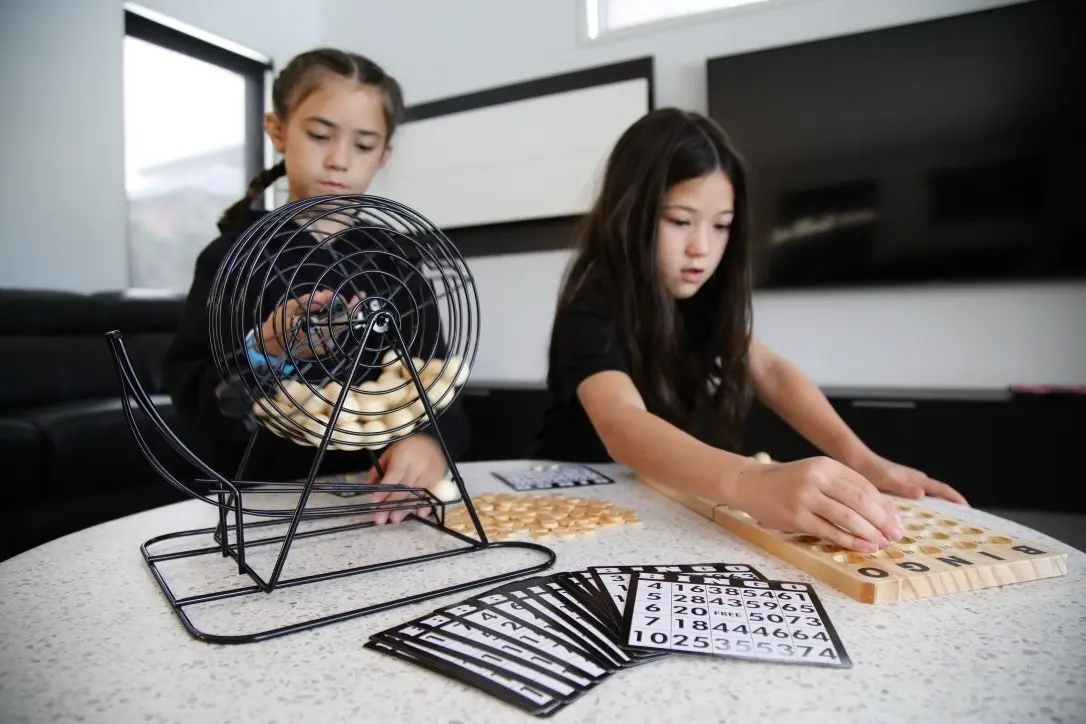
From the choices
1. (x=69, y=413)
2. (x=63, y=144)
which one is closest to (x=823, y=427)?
(x=69, y=413)

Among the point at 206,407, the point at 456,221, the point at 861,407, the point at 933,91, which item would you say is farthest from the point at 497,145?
the point at 206,407

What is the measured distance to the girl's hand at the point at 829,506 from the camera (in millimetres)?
579

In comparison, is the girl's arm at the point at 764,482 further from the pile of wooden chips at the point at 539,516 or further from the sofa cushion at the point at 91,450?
the sofa cushion at the point at 91,450

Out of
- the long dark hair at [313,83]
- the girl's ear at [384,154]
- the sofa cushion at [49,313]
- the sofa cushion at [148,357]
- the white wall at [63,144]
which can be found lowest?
the sofa cushion at [148,357]

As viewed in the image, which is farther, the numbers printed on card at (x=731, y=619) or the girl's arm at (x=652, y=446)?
the girl's arm at (x=652, y=446)

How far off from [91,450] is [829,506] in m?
2.07

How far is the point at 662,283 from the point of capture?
116 centimetres

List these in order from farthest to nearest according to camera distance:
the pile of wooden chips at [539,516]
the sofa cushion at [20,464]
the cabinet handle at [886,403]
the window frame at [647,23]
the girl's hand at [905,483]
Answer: the window frame at [647,23] → the cabinet handle at [886,403] → the sofa cushion at [20,464] → the girl's hand at [905,483] → the pile of wooden chips at [539,516]

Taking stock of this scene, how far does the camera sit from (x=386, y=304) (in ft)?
1.99

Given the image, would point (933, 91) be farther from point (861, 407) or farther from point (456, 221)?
point (456, 221)

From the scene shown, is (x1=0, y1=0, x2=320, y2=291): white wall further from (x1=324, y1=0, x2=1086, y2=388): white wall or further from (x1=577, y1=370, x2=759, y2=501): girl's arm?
(x1=577, y1=370, x2=759, y2=501): girl's arm

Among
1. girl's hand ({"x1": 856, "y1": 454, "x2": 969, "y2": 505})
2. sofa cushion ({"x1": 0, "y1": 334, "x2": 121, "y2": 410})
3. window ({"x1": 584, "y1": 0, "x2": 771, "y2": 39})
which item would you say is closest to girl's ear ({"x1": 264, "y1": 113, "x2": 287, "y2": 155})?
girl's hand ({"x1": 856, "y1": 454, "x2": 969, "y2": 505})

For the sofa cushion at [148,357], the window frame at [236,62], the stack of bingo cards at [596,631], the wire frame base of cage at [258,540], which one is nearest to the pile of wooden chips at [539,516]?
the wire frame base of cage at [258,540]

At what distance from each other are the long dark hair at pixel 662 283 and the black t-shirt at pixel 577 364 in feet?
0.08
